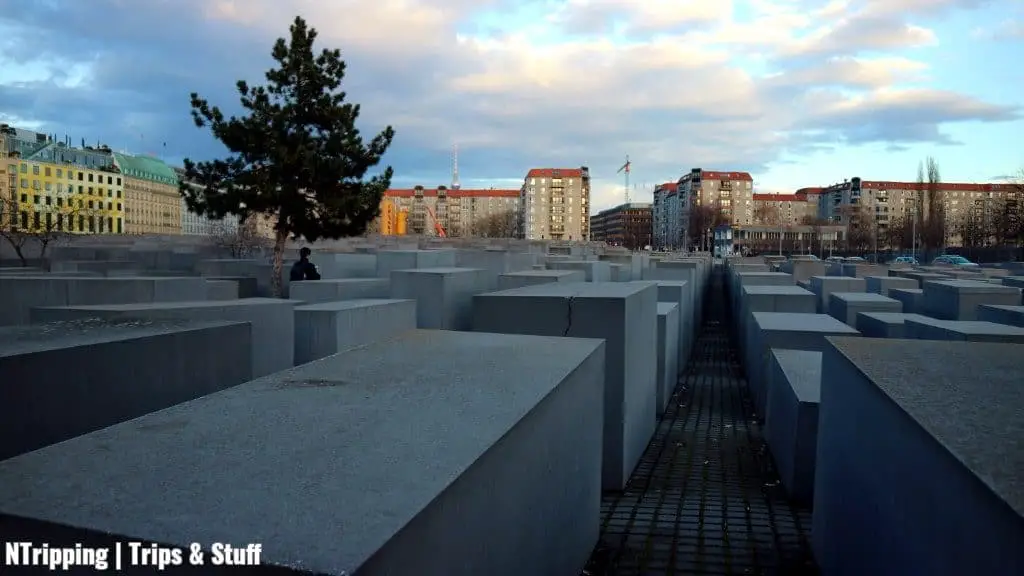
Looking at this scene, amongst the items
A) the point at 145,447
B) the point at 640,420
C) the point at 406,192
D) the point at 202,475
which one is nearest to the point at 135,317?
the point at 145,447

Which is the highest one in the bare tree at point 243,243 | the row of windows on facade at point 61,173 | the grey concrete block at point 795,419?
Answer: the row of windows on facade at point 61,173

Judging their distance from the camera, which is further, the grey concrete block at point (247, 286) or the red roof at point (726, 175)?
the red roof at point (726, 175)

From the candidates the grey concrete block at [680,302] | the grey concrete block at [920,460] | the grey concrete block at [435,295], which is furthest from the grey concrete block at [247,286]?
the grey concrete block at [920,460]

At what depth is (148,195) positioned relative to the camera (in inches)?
3738

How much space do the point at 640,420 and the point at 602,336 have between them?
64.6 inches

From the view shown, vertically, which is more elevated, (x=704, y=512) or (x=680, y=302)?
(x=680, y=302)

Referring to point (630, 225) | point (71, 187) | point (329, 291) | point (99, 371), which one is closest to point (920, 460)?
point (99, 371)

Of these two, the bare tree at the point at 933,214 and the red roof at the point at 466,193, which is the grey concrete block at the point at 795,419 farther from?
the red roof at the point at 466,193

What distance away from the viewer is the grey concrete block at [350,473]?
6.39 feet

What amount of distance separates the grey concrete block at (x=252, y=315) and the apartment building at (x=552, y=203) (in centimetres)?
12199

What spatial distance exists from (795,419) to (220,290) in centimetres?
771

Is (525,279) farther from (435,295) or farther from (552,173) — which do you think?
(552,173)

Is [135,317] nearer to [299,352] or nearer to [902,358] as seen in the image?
[299,352]

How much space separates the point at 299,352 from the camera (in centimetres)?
766
